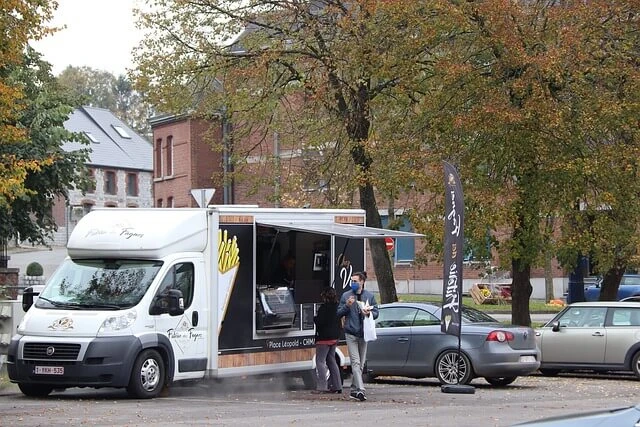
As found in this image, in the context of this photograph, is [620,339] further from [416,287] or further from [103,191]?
[103,191]

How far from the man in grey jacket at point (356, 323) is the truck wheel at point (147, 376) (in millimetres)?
2745

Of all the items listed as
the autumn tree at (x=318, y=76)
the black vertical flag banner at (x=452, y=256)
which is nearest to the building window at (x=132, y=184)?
the autumn tree at (x=318, y=76)

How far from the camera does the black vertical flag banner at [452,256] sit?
748 inches

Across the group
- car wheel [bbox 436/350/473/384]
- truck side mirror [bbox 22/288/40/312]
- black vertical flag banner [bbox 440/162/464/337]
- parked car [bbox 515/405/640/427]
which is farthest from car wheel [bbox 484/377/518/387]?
parked car [bbox 515/405/640/427]

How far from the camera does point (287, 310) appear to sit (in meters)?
19.0

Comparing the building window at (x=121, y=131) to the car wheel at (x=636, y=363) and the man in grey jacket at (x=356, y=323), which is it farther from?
the man in grey jacket at (x=356, y=323)

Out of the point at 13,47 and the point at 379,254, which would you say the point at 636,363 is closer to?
the point at 379,254

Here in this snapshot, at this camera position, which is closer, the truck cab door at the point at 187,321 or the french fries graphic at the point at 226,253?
the truck cab door at the point at 187,321

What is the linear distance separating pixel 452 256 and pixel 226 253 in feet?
12.2

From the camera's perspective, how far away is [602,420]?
660 centimetres

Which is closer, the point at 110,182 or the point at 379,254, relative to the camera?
the point at 379,254

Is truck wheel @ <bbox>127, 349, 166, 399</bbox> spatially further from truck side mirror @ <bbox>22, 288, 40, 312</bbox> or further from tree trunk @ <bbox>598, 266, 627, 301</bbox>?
tree trunk @ <bbox>598, 266, 627, 301</bbox>

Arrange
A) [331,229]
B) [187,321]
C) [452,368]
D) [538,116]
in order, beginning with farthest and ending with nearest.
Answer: [538,116], [452,368], [331,229], [187,321]

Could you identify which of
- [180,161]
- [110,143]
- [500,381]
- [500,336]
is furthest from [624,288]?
[110,143]
